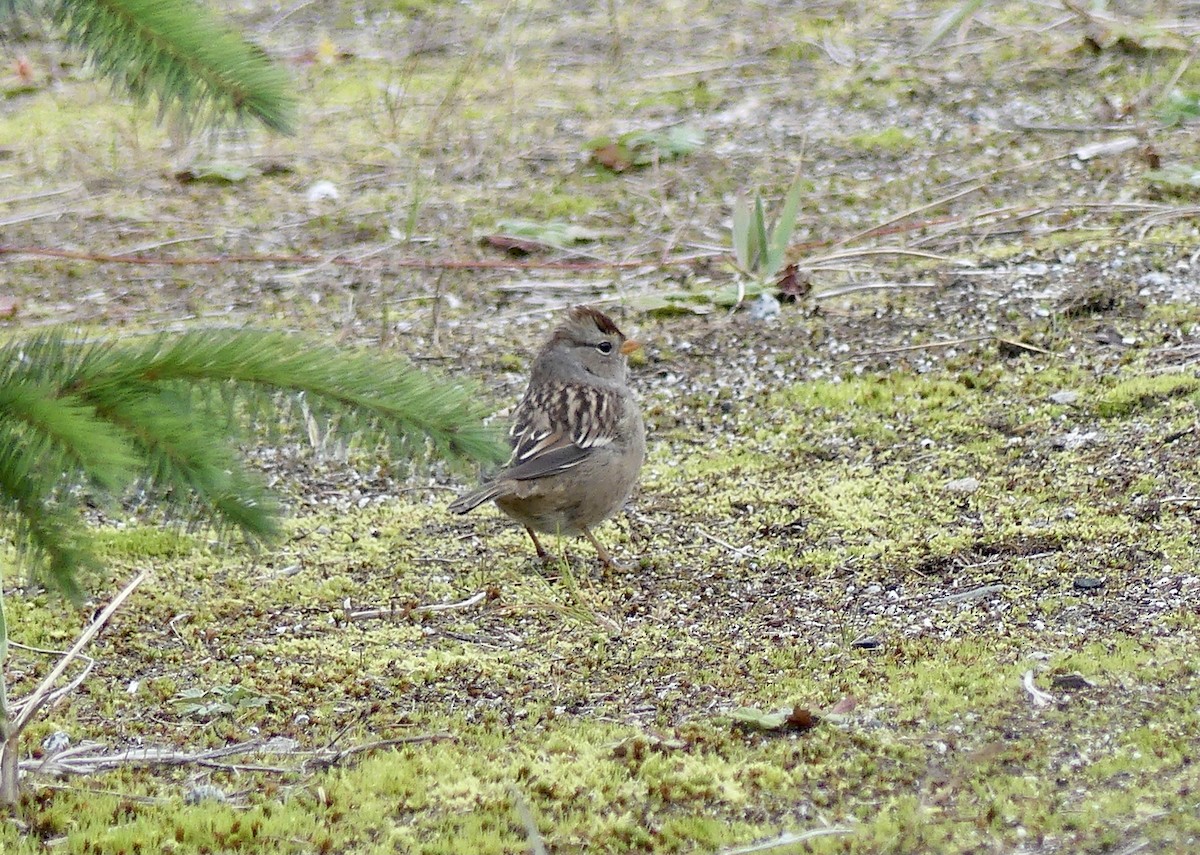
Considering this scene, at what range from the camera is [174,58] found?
106 inches

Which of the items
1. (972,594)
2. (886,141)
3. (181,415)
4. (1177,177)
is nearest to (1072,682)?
(972,594)

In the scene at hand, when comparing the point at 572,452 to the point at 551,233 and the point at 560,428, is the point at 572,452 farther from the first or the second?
the point at 551,233

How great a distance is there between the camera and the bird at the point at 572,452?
531 cm

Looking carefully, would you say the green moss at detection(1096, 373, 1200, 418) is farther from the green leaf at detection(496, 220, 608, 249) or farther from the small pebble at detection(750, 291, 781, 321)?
the green leaf at detection(496, 220, 608, 249)

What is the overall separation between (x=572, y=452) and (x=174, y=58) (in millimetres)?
2932

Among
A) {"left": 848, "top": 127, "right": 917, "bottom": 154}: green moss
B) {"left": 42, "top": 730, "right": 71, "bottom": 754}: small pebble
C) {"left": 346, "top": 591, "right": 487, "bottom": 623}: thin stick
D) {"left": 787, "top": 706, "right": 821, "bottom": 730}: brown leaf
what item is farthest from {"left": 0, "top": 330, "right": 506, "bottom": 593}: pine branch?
{"left": 848, "top": 127, "right": 917, "bottom": 154}: green moss

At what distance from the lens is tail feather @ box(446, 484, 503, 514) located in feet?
16.9

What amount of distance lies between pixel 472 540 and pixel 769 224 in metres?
2.65

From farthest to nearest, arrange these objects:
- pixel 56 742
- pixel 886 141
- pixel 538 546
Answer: pixel 886 141 < pixel 538 546 < pixel 56 742

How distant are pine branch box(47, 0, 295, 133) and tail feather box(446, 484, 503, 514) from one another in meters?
2.53

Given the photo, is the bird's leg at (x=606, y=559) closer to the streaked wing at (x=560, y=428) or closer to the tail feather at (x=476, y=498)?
the streaked wing at (x=560, y=428)

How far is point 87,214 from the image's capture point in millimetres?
8336

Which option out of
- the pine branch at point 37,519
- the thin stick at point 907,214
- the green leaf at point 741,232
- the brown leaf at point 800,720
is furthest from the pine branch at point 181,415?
the thin stick at point 907,214

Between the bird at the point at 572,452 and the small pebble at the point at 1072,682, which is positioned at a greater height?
the small pebble at the point at 1072,682
